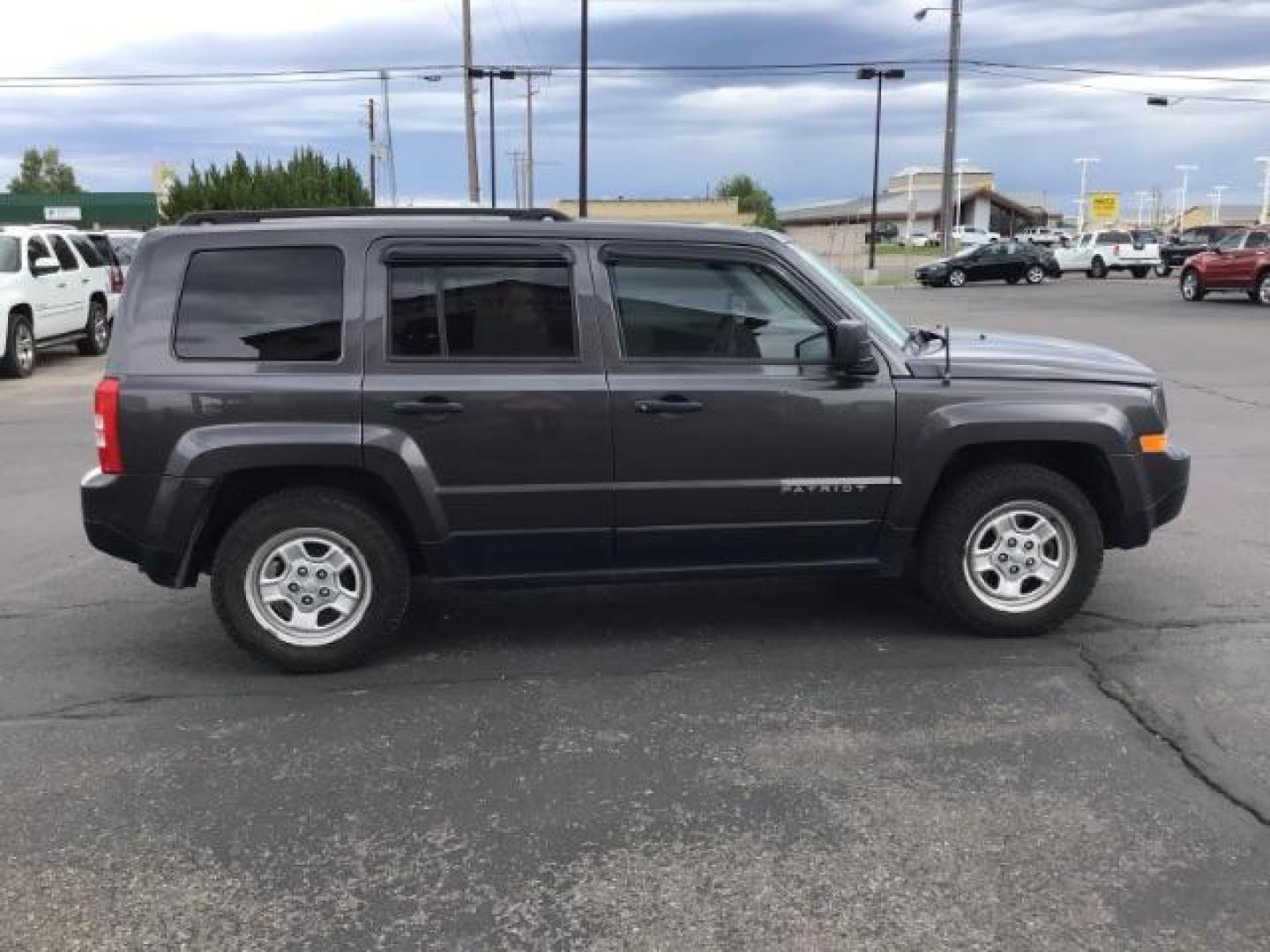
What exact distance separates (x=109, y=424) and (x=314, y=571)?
0.99 m

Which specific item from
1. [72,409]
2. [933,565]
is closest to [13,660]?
[933,565]

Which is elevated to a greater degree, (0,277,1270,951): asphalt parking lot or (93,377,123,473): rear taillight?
(93,377,123,473): rear taillight

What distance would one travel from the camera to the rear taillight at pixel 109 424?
447 cm

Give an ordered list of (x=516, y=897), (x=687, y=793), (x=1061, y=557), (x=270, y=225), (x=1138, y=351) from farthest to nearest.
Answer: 1. (x=1138, y=351)
2. (x=1061, y=557)
3. (x=270, y=225)
4. (x=687, y=793)
5. (x=516, y=897)

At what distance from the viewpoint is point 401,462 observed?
457cm

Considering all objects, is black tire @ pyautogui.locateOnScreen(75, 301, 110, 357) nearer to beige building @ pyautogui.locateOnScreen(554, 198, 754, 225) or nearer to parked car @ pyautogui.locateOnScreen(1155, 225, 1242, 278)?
parked car @ pyautogui.locateOnScreen(1155, 225, 1242, 278)

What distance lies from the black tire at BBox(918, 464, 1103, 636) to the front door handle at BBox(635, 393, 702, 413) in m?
1.25

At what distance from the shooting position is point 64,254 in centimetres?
1689

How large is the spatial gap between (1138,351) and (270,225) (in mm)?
16067

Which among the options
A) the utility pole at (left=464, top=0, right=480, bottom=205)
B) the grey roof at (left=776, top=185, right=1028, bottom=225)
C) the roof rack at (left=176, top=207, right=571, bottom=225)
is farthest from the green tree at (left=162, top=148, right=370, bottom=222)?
the grey roof at (left=776, top=185, right=1028, bottom=225)

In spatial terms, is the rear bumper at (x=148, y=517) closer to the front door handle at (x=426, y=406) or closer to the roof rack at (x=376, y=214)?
the front door handle at (x=426, y=406)

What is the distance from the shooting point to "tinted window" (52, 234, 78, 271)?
54.9 ft

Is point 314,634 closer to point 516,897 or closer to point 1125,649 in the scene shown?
point 516,897

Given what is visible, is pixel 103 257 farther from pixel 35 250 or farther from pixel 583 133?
pixel 583 133
